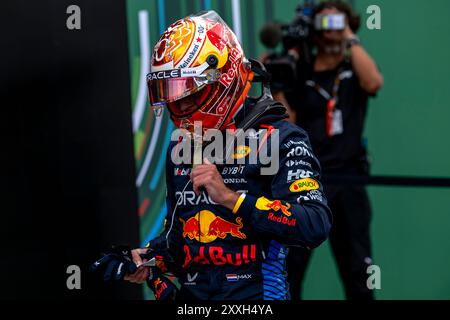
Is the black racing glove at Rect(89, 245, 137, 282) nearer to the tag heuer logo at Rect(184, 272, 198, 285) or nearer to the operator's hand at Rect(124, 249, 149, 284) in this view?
the operator's hand at Rect(124, 249, 149, 284)

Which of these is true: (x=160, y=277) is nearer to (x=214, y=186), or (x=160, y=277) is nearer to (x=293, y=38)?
(x=214, y=186)

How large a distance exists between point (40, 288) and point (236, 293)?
4.36 feet

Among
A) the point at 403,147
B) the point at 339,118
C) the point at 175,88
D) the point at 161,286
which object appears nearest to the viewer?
the point at 175,88

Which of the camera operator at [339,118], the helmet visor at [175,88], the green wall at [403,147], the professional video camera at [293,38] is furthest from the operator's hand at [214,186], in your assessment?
the green wall at [403,147]

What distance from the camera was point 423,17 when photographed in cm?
573

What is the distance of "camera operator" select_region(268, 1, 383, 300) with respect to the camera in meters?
5.18

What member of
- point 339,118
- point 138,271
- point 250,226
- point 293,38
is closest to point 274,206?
point 250,226

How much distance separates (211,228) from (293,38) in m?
2.44

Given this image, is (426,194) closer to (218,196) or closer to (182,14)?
(182,14)

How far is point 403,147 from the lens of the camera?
5891 mm

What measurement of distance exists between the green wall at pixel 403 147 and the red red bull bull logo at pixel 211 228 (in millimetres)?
2499

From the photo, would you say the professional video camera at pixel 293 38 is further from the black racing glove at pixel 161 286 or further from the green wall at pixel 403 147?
the black racing glove at pixel 161 286

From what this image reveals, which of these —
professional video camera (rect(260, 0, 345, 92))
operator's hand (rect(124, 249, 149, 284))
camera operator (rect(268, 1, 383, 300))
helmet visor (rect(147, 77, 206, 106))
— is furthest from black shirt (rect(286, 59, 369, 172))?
helmet visor (rect(147, 77, 206, 106))
